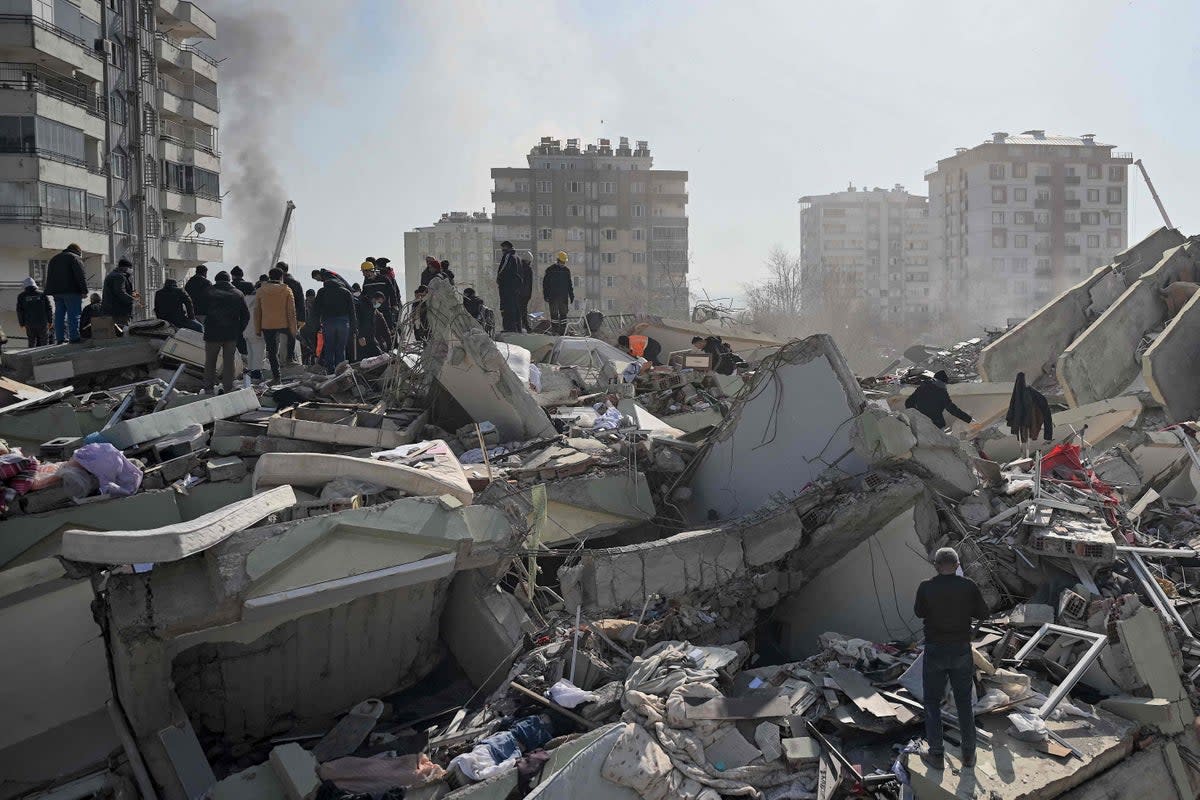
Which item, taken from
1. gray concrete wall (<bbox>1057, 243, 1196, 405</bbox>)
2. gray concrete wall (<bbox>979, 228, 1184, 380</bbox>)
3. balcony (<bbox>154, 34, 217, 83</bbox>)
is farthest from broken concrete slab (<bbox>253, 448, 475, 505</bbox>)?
balcony (<bbox>154, 34, 217, 83</bbox>)

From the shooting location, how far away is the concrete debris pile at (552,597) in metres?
5.69

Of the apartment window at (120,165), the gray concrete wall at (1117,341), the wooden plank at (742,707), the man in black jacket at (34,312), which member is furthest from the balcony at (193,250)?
the wooden plank at (742,707)

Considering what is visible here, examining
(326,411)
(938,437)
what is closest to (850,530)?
(938,437)

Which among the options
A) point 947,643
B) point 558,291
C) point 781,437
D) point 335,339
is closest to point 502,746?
point 947,643

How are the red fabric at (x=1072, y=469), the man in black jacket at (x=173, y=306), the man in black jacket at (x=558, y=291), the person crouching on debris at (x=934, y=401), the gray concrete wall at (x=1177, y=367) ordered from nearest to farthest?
the red fabric at (x=1072, y=469) < the person crouching on debris at (x=934, y=401) < the man in black jacket at (x=173, y=306) < the gray concrete wall at (x=1177, y=367) < the man in black jacket at (x=558, y=291)

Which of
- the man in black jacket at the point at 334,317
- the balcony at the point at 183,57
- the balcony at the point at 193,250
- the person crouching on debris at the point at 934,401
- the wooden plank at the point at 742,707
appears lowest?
the wooden plank at the point at 742,707

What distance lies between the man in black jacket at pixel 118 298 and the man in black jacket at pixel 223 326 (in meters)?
2.26

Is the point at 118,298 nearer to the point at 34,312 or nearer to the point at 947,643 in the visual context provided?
the point at 34,312

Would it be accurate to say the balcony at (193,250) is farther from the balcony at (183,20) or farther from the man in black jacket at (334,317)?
the man in black jacket at (334,317)

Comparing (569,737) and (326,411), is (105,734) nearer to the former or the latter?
(569,737)

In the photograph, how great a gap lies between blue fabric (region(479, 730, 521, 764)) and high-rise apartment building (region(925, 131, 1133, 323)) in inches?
2688

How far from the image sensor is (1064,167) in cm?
6981

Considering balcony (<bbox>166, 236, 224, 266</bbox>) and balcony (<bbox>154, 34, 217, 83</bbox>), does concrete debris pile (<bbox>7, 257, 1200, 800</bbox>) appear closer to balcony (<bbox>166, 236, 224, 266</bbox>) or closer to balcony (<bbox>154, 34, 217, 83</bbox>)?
balcony (<bbox>166, 236, 224, 266</bbox>)

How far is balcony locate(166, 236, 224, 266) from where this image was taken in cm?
3784
